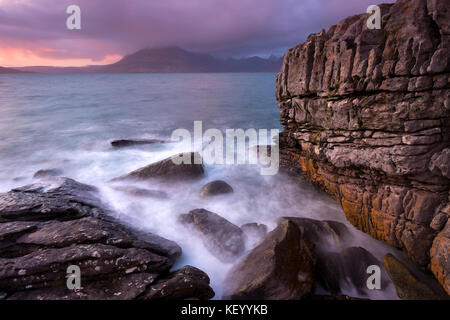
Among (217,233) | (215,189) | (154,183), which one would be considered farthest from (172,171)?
(217,233)

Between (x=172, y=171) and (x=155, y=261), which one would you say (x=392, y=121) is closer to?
(x=155, y=261)

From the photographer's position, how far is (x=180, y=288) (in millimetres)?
4668

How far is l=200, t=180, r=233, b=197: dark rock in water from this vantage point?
9469 millimetres

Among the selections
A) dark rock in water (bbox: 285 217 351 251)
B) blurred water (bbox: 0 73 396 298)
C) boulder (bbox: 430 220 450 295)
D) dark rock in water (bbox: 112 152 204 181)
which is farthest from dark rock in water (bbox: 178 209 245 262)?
boulder (bbox: 430 220 450 295)

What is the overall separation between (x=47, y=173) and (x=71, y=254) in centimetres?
842

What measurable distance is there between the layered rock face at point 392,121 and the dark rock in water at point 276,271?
2.29 metres

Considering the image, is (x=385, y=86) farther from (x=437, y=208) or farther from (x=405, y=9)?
(x=437, y=208)

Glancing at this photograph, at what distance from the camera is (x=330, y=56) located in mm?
6609

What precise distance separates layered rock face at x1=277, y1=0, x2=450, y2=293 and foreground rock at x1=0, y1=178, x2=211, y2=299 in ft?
15.6

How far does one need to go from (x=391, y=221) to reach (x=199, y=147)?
37.2 ft
